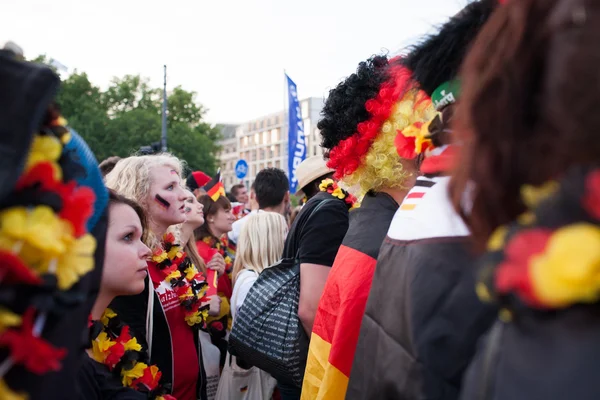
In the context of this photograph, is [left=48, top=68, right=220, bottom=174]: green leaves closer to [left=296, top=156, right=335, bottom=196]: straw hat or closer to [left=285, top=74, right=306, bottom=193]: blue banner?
[left=285, top=74, right=306, bottom=193]: blue banner

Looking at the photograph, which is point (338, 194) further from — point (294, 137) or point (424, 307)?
point (294, 137)

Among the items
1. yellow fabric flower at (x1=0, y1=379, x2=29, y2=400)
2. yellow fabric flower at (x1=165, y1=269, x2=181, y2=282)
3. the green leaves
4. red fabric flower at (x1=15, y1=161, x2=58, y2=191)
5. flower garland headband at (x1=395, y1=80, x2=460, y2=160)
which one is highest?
the green leaves

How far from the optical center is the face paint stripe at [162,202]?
3.59 m

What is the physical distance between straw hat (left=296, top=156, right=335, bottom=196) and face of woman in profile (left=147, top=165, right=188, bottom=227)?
42.6 inches

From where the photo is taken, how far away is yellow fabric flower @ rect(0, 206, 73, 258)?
1.05 meters

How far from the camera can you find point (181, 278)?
3.55 meters

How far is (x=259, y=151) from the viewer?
10712 centimetres

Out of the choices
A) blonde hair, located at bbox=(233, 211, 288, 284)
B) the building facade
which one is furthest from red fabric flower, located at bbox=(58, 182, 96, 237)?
the building facade

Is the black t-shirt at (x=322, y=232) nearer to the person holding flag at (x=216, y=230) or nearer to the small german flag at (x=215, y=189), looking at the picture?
the person holding flag at (x=216, y=230)

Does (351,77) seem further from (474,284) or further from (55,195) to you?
(55,195)

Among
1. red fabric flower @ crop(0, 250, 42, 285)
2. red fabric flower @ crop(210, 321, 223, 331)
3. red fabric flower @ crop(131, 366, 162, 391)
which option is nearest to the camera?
red fabric flower @ crop(0, 250, 42, 285)

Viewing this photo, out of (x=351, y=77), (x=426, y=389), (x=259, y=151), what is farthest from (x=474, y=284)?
(x=259, y=151)

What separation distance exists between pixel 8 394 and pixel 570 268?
103 cm

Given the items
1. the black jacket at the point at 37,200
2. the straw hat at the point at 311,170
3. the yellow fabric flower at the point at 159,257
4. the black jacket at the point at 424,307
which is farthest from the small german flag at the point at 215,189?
the black jacket at the point at 37,200
